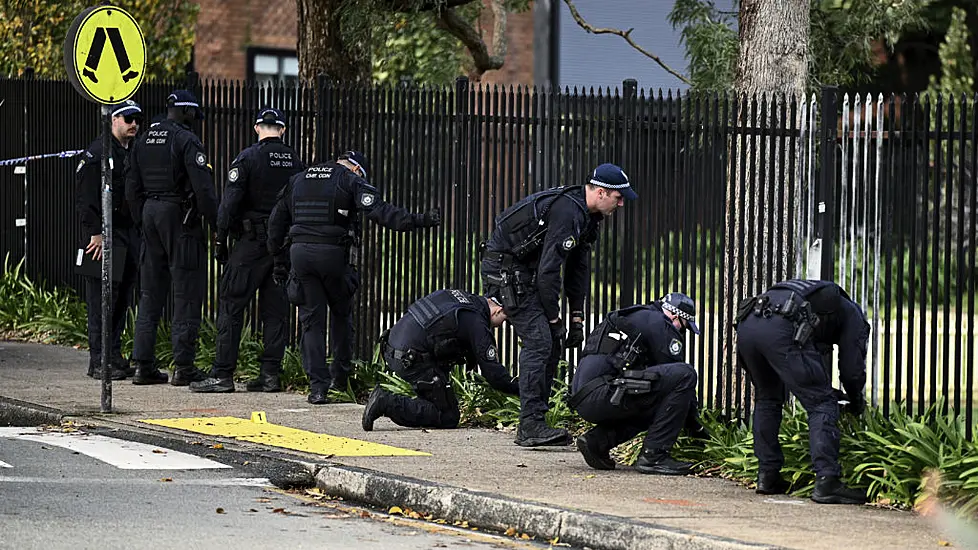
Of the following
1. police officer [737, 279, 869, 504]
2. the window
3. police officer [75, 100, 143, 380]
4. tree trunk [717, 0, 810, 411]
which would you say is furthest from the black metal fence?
the window

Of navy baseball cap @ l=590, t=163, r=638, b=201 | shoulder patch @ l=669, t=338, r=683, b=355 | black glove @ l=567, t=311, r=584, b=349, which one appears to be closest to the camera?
shoulder patch @ l=669, t=338, r=683, b=355

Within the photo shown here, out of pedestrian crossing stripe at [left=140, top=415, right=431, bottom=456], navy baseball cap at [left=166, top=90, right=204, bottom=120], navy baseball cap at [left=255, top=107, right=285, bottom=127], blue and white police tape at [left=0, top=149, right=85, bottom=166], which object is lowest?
pedestrian crossing stripe at [left=140, top=415, right=431, bottom=456]

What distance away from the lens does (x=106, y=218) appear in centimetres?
1126

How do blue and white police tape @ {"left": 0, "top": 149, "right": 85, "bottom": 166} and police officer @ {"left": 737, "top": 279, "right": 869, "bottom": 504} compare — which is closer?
police officer @ {"left": 737, "top": 279, "right": 869, "bottom": 504}

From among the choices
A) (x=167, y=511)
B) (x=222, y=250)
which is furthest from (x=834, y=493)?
(x=222, y=250)

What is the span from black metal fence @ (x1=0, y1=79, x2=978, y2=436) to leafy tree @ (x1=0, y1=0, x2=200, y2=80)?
6333mm

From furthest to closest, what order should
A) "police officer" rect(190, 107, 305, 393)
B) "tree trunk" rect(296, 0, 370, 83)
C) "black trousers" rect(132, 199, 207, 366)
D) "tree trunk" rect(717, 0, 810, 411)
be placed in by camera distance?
"tree trunk" rect(296, 0, 370, 83), "black trousers" rect(132, 199, 207, 366), "police officer" rect(190, 107, 305, 393), "tree trunk" rect(717, 0, 810, 411)

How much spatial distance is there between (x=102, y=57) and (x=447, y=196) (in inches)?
109

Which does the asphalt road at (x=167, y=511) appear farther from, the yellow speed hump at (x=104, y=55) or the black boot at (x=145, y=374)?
the black boot at (x=145, y=374)

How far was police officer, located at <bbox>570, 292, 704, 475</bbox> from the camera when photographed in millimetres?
9227

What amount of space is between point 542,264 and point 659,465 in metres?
1.44

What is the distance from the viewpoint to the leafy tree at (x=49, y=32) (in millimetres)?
20109

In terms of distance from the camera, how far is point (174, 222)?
12.7 meters

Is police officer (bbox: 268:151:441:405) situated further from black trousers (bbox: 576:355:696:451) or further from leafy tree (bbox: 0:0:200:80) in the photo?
leafy tree (bbox: 0:0:200:80)
